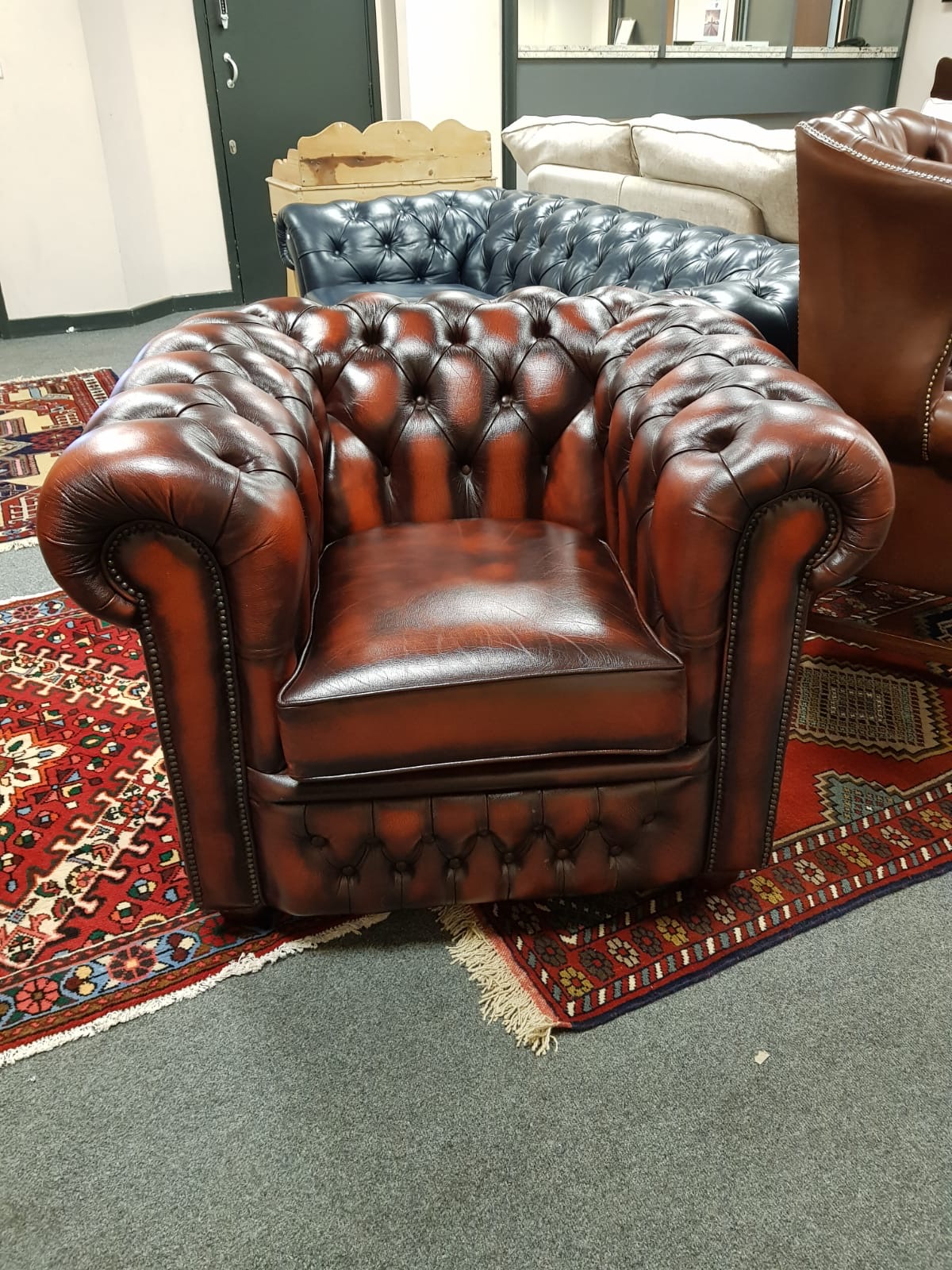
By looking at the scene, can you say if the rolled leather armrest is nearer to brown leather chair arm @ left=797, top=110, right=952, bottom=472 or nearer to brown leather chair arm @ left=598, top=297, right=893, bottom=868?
brown leather chair arm @ left=598, top=297, right=893, bottom=868

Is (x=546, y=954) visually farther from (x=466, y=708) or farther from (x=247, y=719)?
(x=247, y=719)

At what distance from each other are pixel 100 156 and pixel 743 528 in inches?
203

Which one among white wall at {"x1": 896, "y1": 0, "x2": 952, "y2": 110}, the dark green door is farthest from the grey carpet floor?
white wall at {"x1": 896, "y1": 0, "x2": 952, "y2": 110}

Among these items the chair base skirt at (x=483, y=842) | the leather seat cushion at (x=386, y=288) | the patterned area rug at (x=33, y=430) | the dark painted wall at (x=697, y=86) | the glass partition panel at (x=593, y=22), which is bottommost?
the patterned area rug at (x=33, y=430)

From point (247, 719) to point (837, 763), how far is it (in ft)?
3.77

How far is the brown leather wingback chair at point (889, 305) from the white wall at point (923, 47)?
5292 mm

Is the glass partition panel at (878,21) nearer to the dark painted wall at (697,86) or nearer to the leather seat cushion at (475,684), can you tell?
the dark painted wall at (697,86)

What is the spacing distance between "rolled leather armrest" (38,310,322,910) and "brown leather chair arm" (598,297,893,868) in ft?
1.66

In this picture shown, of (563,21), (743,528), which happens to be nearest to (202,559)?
(743,528)

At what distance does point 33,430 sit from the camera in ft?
12.6

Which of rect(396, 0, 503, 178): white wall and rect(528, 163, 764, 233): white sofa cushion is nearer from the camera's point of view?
rect(528, 163, 764, 233): white sofa cushion

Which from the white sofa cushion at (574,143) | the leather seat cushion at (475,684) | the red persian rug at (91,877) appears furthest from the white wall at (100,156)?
the leather seat cushion at (475,684)

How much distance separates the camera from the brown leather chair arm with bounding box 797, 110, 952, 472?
5.37 feet

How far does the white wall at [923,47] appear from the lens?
598 cm
